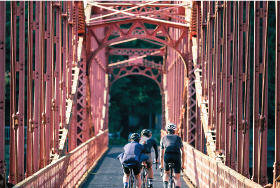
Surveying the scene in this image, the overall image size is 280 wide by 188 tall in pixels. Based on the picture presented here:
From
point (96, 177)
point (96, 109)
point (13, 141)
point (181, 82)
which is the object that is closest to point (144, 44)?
point (96, 109)

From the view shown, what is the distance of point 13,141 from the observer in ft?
31.2

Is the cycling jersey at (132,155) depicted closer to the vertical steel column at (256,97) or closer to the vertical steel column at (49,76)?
the vertical steel column at (256,97)

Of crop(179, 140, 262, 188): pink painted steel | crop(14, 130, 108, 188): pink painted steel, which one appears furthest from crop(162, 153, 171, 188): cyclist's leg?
crop(14, 130, 108, 188): pink painted steel

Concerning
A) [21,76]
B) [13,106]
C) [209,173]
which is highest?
[21,76]

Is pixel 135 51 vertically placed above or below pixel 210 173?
above

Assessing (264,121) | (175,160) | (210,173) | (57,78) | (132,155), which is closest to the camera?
(264,121)

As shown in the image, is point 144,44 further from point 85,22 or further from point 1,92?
point 1,92

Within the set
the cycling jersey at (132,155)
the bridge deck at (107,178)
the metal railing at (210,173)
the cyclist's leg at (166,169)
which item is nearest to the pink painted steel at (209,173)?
the metal railing at (210,173)

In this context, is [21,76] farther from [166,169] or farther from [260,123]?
[260,123]

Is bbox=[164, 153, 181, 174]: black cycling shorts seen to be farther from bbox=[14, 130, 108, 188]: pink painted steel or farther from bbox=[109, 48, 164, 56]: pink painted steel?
bbox=[109, 48, 164, 56]: pink painted steel

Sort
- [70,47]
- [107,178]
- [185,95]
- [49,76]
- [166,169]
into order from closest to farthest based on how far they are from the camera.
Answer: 1. [166,169]
2. [49,76]
3. [107,178]
4. [70,47]
5. [185,95]

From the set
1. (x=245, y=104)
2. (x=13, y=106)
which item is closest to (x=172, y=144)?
(x=245, y=104)

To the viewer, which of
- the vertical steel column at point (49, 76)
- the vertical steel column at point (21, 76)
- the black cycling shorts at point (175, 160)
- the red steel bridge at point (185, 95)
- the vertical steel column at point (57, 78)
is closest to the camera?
the red steel bridge at point (185, 95)

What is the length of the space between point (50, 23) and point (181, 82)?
1103 cm
